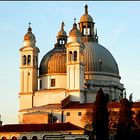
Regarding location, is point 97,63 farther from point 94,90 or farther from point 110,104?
point 110,104

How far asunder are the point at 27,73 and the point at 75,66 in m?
8.96

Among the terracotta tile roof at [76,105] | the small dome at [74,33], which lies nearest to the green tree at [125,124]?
the terracotta tile roof at [76,105]

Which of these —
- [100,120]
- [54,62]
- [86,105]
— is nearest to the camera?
[100,120]

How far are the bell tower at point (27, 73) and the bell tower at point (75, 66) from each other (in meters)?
6.91

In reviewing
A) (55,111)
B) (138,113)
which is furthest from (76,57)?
(138,113)

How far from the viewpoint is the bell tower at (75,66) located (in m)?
102

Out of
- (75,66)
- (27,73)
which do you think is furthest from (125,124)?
(27,73)

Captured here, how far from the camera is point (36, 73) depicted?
353 feet

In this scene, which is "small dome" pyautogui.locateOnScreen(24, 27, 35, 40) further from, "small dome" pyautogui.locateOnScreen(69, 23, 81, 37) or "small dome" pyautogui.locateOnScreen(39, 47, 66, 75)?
"small dome" pyautogui.locateOnScreen(69, 23, 81, 37)

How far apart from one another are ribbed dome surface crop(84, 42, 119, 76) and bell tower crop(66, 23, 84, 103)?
275 inches

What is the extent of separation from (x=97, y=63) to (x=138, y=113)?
24.7 meters

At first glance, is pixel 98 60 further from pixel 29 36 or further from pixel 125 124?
pixel 125 124

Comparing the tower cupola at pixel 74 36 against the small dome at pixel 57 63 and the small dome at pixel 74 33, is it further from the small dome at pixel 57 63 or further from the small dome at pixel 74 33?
the small dome at pixel 57 63

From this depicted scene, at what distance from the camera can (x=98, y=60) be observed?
363 feet
